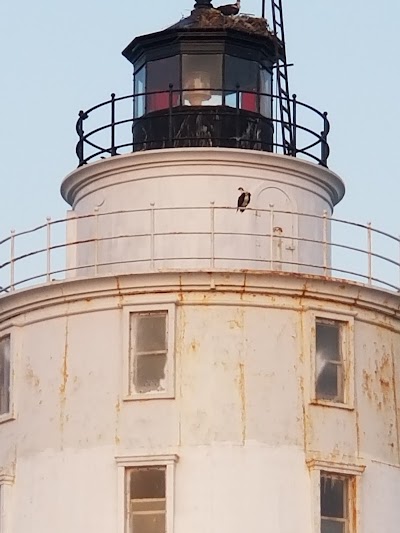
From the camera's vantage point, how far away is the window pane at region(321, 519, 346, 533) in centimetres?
2892

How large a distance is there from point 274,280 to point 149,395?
260cm

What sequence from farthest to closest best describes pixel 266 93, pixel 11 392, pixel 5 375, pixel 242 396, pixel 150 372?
1. pixel 266 93
2. pixel 5 375
3. pixel 11 392
4. pixel 150 372
5. pixel 242 396

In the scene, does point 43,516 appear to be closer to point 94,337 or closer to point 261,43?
point 94,337

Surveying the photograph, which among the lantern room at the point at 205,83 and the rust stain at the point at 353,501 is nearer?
the rust stain at the point at 353,501

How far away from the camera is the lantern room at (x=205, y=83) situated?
1234 inches

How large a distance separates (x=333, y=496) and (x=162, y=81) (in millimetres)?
7591

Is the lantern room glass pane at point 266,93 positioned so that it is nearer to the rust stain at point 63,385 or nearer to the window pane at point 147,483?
the rust stain at point 63,385

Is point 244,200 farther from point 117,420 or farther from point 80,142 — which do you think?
point 117,420

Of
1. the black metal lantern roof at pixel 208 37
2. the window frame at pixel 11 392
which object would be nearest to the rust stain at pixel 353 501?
the window frame at pixel 11 392

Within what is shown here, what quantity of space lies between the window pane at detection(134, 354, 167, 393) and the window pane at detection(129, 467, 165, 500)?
1248 mm

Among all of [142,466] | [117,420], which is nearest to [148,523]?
[142,466]

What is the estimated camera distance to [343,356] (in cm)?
2983

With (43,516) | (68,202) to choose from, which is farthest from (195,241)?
(43,516)

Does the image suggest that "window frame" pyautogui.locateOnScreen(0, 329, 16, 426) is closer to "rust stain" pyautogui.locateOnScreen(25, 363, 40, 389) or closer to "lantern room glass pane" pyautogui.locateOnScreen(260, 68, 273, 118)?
"rust stain" pyautogui.locateOnScreen(25, 363, 40, 389)
